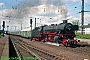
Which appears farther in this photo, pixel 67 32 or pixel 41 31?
pixel 41 31

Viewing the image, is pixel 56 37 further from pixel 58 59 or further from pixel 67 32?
pixel 58 59

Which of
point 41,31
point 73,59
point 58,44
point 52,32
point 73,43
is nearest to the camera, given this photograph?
point 73,59

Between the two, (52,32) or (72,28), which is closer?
(72,28)

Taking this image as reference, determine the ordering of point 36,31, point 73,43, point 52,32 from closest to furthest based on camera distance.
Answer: point 73,43 → point 52,32 → point 36,31

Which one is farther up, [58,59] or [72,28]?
[72,28]

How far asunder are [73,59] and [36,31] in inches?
1376

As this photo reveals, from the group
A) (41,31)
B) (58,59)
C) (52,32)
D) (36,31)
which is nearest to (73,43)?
(52,32)

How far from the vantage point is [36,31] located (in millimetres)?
52500

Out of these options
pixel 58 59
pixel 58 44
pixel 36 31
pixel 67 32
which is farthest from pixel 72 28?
pixel 36 31

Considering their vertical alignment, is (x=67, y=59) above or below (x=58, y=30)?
below

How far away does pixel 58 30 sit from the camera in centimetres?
3341

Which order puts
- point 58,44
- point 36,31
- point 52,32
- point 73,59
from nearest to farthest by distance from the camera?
point 73,59
point 58,44
point 52,32
point 36,31

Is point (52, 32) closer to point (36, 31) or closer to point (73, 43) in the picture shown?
point (73, 43)

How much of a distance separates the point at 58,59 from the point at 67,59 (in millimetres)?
866
